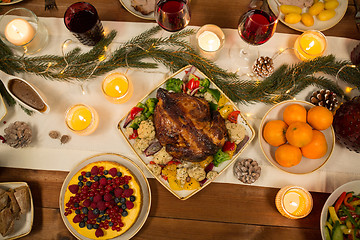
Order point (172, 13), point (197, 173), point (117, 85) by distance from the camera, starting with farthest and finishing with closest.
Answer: point (117, 85) < point (197, 173) < point (172, 13)

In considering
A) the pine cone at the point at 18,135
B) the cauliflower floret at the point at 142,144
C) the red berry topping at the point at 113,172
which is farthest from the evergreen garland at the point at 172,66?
the red berry topping at the point at 113,172

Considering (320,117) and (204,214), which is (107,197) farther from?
(320,117)

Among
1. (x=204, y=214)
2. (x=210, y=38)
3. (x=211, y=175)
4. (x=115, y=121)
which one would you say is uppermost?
(x=210, y=38)

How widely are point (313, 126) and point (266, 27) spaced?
518 mm

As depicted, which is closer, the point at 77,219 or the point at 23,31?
the point at 77,219

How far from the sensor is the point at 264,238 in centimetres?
137

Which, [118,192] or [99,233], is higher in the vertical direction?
[118,192]

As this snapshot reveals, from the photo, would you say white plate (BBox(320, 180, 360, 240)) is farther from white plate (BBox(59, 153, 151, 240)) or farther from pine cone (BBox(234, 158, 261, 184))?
white plate (BBox(59, 153, 151, 240))

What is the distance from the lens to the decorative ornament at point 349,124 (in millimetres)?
1217

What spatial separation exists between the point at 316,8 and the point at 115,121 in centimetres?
122

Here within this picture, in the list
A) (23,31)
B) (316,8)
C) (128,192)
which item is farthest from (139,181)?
(316,8)

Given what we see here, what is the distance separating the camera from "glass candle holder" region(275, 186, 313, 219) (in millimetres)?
1280

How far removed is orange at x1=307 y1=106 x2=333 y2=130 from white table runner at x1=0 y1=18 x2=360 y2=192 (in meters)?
0.20

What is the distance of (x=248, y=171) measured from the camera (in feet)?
4.40
